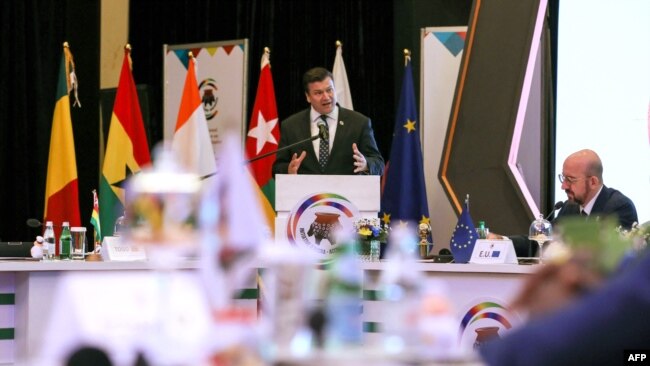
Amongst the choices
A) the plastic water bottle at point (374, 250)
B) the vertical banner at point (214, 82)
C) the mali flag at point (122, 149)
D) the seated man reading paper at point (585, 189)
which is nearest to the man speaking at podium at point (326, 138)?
the plastic water bottle at point (374, 250)

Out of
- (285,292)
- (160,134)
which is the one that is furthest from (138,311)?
(160,134)

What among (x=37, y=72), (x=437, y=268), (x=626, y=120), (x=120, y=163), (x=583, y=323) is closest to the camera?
(x=583, y=323)

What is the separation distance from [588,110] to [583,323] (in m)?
5.54

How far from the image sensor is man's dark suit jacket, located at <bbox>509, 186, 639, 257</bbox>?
483cm

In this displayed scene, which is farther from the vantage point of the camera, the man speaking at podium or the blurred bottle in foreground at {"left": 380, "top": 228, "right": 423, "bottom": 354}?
the man speaking at podium

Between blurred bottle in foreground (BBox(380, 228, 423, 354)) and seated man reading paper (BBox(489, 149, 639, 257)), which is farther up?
seated man reading paper (BBox(489, 149, 639, 257))

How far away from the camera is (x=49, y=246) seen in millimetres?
4812

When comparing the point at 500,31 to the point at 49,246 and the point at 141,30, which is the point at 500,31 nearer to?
the point at 49,246

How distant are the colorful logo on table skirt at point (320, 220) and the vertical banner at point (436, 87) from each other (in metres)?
2.35

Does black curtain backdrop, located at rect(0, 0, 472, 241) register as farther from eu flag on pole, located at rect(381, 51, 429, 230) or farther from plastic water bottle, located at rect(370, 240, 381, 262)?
plastic water bottle, located at rect(370, 240, 381, 262)

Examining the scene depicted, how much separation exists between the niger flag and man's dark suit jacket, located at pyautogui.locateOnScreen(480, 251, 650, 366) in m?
6.54

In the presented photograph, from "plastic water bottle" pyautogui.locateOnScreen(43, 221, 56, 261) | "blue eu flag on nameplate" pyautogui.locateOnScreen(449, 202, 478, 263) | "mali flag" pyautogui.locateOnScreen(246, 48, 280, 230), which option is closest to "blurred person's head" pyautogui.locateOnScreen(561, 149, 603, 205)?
"blue eu flag on nameplate" pyautogui.locateOnScreen(449, 202, 478, 263)

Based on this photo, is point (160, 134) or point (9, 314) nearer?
point (9, 314)

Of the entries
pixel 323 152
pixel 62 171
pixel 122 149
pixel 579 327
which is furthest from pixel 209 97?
pixel 579 327
